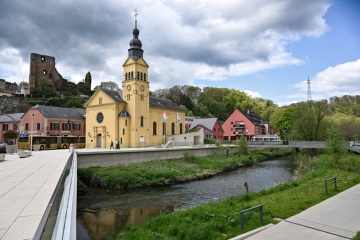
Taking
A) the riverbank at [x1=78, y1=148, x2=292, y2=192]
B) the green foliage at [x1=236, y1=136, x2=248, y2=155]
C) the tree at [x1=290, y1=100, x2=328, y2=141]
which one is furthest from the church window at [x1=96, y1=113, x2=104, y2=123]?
the tree at [x1=290, y1=100, x2=328, y2=141]

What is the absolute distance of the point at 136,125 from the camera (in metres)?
42.1

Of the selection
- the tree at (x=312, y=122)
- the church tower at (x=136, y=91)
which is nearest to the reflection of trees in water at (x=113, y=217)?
the church tower at (x=136, y=91)

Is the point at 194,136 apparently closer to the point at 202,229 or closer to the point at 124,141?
the point at 124,141

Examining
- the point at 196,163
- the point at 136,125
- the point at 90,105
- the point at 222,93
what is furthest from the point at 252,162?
the point at 222,93

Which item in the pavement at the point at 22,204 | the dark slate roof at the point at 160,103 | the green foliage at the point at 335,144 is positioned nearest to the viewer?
the pavement at the point at 22,204

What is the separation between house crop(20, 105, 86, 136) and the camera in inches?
1961

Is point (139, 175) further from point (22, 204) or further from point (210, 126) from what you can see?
point (210, 126)

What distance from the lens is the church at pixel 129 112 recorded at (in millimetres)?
42031

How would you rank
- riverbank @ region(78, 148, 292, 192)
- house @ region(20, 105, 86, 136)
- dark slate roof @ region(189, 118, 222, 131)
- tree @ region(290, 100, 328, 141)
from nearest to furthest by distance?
riverbank @ region(78, 148, 292, 192) < tree @ region(290, 100, 328, 141) < house @ region(20, 105, 86, 136) < dark slate roof @ region(189, 118, 222, 131)

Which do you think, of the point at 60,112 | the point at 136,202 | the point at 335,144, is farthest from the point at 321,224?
the point at 60,112

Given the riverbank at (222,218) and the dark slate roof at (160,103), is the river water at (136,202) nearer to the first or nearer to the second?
the riverbank at (222,218)

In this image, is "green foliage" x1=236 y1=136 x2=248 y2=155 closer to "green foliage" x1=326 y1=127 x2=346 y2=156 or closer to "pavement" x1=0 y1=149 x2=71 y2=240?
"green foliage" x1=326 y1=127 x2=346 y2=156

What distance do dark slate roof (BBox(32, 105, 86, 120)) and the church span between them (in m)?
10.5

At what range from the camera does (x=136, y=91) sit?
4281 cm
